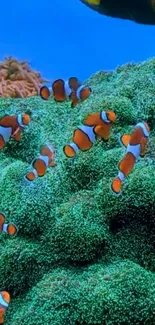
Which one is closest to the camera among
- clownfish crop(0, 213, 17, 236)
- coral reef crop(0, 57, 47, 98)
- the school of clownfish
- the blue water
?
the school of clownfish

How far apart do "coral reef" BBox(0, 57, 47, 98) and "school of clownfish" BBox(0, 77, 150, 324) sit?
6.66 ft

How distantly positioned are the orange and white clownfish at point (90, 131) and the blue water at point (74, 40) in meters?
3.80

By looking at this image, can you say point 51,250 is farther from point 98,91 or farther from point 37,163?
point 98,91

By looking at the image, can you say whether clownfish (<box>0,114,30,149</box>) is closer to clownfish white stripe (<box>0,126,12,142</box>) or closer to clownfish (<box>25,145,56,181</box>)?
clownfish white stripe (<box>0,126,12,142</box>)

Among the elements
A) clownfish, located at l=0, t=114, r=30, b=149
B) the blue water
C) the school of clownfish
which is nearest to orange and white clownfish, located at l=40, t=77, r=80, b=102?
the school of clownfish

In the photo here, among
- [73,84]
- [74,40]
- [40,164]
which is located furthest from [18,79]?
[40,164]

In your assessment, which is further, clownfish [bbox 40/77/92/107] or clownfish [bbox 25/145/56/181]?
clownfish [bbox 40/77/92/107]

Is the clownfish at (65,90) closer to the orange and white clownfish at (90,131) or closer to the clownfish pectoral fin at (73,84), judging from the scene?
the clownfish pectoral fin at (73,84)

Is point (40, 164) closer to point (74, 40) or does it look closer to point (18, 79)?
point (18, 79)

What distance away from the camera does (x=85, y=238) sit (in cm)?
256

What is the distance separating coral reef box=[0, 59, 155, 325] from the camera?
2320mm

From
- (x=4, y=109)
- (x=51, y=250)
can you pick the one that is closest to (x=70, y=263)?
(x=51, y=250)

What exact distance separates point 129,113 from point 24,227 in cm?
100

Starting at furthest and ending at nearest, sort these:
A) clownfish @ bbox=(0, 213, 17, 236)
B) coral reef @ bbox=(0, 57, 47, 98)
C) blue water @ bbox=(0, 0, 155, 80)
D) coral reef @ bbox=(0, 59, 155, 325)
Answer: blue water @ bbox=(0, 0, 155, 80)
coral reef @ bbox=(0, 57, 47, 98)
clownfish @ bbox=(0, 213, 17, 236)
coral reef @ bbox=(0, 59, 155, 325)
